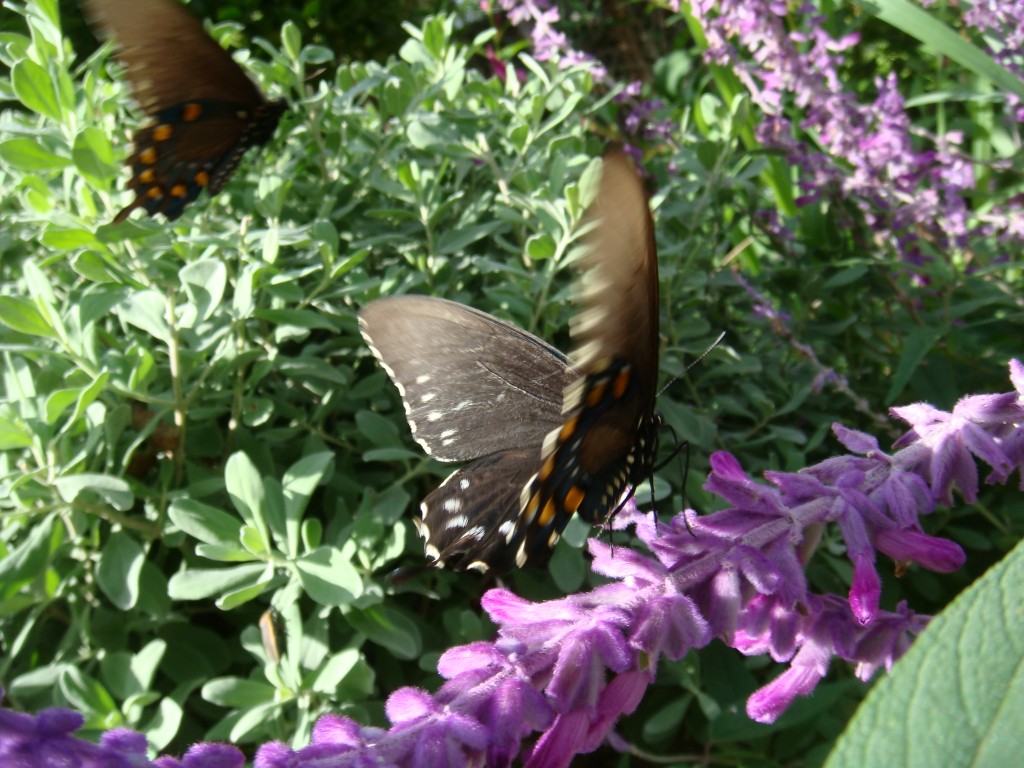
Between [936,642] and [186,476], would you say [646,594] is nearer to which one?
[936,642]

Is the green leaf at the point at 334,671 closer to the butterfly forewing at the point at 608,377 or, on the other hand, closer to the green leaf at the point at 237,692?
the green leaf at the point at 237,692

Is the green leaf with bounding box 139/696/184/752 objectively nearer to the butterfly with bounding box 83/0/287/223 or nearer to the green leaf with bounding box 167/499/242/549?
the green leaf with bounding box 167/499/242/549

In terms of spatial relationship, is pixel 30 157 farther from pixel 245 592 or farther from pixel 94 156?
pixel 245 592

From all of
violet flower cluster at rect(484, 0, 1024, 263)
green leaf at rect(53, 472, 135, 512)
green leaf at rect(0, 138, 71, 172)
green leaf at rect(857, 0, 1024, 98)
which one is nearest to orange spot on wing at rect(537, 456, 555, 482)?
green leaf at rect(53, 472, 135, 512)

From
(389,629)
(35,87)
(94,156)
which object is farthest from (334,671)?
(35,87)

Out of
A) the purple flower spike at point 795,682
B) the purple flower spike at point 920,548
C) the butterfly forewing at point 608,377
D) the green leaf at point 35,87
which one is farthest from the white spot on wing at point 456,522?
the green leaf at point 35,87

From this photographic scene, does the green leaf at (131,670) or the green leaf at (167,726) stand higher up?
the green leaf at (131,670)
